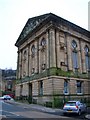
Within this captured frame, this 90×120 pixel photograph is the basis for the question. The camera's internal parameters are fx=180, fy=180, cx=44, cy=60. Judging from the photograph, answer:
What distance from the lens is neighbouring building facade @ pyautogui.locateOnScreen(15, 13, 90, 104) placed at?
3084 cm

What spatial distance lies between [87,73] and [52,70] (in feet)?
35.0

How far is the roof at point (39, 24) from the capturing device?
33.2 meters

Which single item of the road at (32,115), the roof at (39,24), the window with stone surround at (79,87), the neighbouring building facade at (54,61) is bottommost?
the road at (32,115)

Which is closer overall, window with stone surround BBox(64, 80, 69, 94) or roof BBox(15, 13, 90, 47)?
window with stone surround BBox(64, 80, 69, 94)

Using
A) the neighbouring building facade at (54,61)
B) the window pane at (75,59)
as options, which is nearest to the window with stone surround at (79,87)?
the neighbouring building facade at (54,61)

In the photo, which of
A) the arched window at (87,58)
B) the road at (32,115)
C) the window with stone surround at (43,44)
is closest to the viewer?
the road at (32,115)

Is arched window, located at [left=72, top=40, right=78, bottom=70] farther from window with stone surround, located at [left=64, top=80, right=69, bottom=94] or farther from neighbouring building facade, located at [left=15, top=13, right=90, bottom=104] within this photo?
window with stone surround, located at [left=64, top=80, right=69, bottom=94]

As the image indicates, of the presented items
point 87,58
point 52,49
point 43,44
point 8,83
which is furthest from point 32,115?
point 8,83

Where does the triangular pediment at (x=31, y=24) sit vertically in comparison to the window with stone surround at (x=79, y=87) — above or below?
above

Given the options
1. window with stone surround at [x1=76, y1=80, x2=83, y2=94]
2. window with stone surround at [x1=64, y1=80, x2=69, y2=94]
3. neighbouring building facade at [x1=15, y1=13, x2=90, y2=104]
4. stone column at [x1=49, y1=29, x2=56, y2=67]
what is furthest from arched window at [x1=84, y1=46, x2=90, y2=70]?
stone column at [x1=49, y1=29, x2=56, y2=67]

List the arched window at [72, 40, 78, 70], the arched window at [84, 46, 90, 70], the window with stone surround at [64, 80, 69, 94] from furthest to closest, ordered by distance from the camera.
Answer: the arched window at [84, 46, 90, 70]
the arched window at [72, 40, 78, 70]
the window with stone surround at [64, 80, 69, 94]

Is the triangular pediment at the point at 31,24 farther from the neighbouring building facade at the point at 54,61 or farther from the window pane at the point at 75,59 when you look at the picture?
the window pane at the point at 75,59

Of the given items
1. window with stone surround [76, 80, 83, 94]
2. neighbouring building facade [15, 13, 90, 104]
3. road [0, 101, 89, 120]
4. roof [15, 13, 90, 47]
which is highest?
roof [15, 13, 90, 47]

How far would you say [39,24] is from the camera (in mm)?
35656
